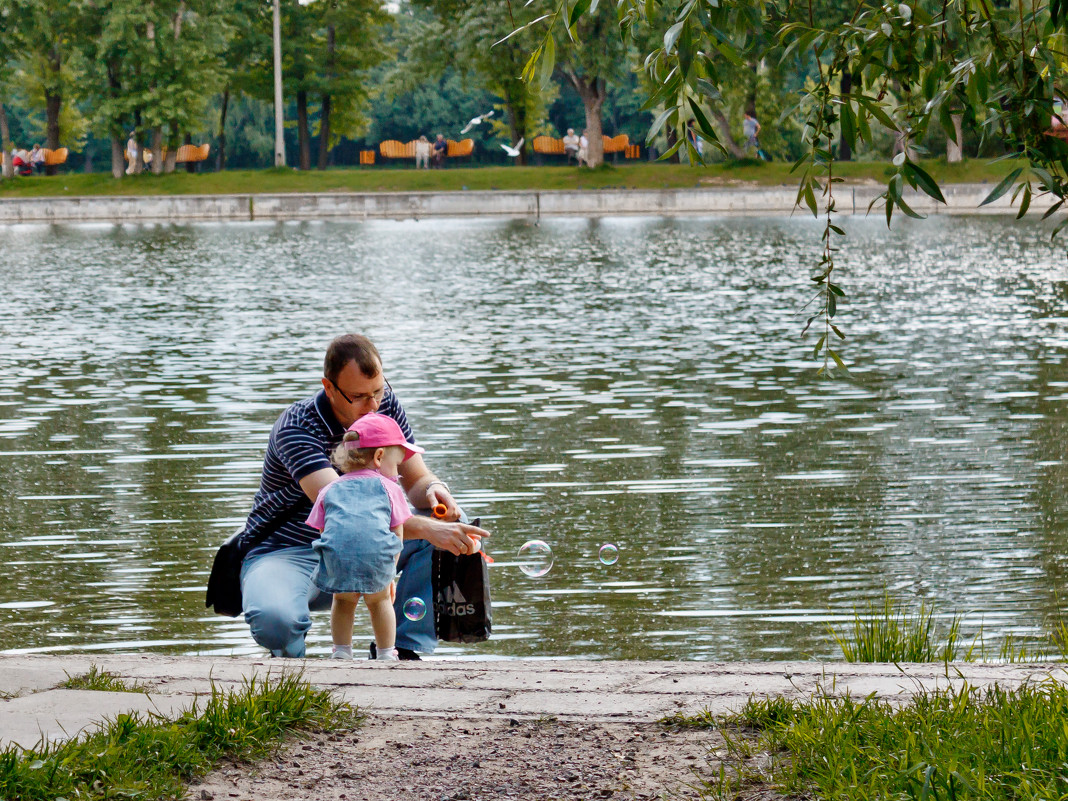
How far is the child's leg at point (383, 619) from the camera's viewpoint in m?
5.76

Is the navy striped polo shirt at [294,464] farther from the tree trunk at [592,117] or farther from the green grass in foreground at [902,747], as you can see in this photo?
the tree trunk at [592,117]

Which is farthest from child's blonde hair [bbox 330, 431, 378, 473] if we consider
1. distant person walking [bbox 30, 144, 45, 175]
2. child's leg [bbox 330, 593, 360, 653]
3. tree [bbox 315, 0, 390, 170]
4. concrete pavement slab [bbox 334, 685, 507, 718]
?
distant person walking [bbox 30, 144, 45, 175]

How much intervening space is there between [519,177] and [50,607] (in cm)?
5299

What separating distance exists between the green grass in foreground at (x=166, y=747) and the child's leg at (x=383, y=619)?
107 cm

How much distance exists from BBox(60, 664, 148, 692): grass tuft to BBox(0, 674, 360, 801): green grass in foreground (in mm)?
408

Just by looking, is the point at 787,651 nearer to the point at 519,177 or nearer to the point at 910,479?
the point at 910,479

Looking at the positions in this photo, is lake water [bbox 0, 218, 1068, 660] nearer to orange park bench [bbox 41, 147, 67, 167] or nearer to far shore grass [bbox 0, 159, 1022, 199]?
far shore grass [bbox 0, 159, 1022, 199]

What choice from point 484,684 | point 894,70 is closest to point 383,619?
point 484,684

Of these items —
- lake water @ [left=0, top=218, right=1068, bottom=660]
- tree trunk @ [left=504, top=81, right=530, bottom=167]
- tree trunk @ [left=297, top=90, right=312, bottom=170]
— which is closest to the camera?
lake water @ [left=0, top=218, right=1068, bottom=660]

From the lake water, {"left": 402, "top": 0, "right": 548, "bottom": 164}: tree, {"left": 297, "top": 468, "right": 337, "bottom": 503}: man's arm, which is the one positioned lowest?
the lake water

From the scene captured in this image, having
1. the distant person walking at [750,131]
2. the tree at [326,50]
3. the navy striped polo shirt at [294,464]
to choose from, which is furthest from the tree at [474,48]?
the navy striped polo shirt at [294,464]

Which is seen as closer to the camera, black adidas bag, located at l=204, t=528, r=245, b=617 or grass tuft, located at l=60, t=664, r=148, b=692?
grass tuft, located at l=60, t=664, r=148, b=692

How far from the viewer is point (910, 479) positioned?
10.9 metres

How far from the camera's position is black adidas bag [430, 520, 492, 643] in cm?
614
